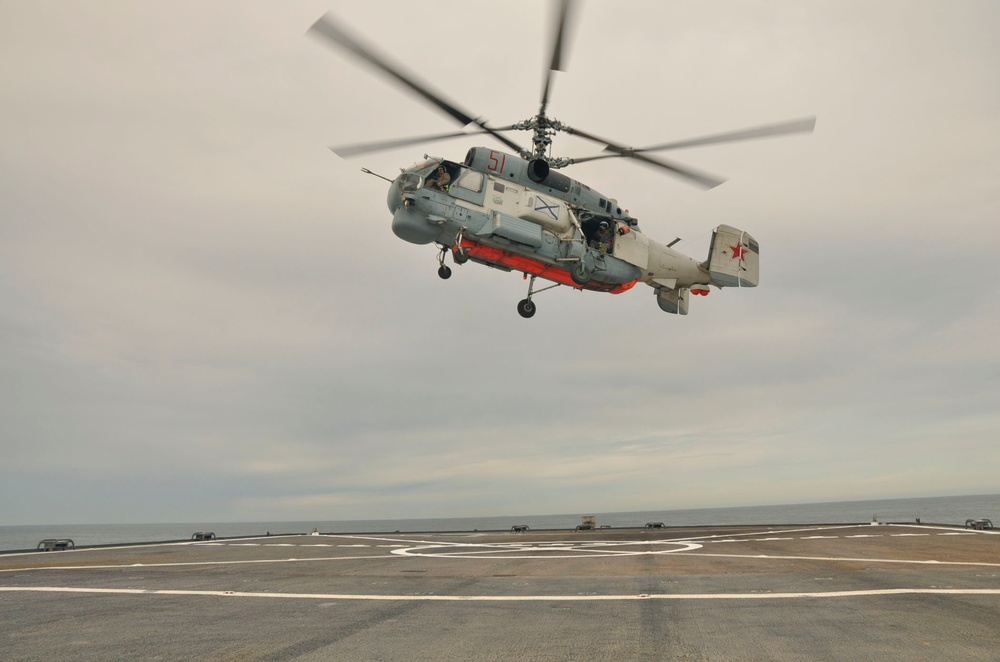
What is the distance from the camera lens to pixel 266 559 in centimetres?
2455

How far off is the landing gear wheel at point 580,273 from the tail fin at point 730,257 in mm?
7596

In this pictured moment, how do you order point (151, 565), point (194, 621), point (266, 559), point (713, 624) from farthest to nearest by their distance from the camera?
point (266, 559)
point (151, 565)
point (194, 621)
point (713, 624)

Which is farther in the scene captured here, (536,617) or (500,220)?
(500,220)

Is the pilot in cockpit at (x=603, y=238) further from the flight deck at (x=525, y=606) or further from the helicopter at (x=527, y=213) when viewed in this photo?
the flight deck at (x=525, y=606)

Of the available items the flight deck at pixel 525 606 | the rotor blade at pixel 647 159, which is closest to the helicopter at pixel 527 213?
the rotor blade at pixel 647 159

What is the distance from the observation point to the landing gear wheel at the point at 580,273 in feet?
95.5

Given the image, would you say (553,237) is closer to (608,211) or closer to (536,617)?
(608,211)

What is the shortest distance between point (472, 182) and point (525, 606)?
18157mm

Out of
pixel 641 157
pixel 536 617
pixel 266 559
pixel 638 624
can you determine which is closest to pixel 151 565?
pixel 266 559

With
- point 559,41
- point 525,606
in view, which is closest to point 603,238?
point 559,41

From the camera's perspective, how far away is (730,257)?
33562 mm

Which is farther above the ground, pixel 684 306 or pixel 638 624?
pixel 684 306

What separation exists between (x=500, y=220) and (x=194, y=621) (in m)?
18.6

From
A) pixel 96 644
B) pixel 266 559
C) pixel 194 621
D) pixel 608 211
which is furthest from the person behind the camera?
pixel 608 211
